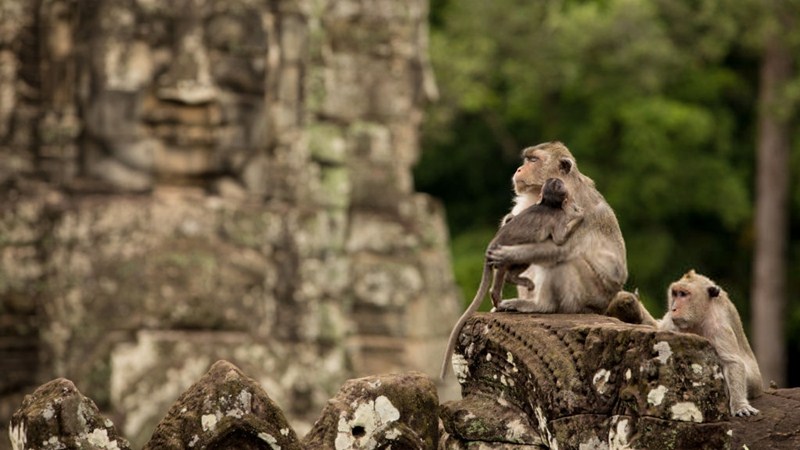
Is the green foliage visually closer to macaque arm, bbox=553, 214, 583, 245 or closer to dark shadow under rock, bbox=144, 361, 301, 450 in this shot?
macaque arm, bbox=553, 214, 583, 245

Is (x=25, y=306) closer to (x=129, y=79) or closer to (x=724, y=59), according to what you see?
(x=129, y=79)

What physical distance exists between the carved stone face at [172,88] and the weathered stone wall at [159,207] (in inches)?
0.7

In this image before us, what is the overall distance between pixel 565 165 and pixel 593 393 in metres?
1.84

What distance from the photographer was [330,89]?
70.2 feet

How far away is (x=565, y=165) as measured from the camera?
27.9 feet

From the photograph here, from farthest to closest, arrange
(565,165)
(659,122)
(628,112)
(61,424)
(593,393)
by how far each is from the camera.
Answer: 1. (628,112)
2. (659,122)
3. (565,165)
4. (61,424)
5. (593,393)

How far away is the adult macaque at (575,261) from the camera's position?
8.17 meters

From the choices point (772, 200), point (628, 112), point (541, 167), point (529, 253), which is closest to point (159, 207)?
point (541, 167)

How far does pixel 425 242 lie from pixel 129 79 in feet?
21.8

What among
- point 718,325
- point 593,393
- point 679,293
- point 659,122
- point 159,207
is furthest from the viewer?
point 659,122

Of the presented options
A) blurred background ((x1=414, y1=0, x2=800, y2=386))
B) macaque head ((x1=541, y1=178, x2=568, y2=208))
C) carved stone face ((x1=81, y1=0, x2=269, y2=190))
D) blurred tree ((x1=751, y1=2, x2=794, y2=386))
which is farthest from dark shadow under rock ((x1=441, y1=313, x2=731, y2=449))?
blurred tree ((x1=751, y1=2, x2=794, y2=386))

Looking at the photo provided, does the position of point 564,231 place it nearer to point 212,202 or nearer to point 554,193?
point 554,193

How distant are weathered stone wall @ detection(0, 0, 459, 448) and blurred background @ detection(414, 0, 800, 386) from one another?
37.6 ft

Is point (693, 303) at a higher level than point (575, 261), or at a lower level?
lower
